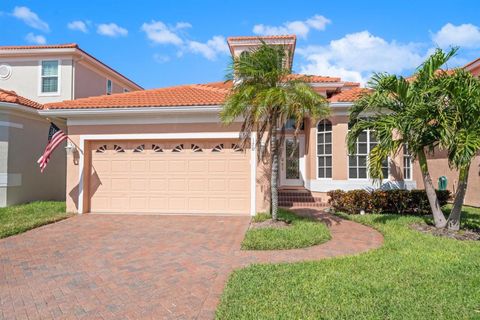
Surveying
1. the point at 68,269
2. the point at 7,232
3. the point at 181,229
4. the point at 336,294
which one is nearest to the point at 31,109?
the point at 7,232

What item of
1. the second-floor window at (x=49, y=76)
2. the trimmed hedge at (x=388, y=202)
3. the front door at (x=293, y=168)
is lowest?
the trimmed hedge at (x=388, y=202)

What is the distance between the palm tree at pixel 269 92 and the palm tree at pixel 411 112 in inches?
60.6

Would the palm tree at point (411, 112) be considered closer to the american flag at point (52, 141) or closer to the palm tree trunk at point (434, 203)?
the palm tree trunk at point (434, 203)

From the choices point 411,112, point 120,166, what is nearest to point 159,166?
point 120,166

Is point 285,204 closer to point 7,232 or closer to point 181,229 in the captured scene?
point 181,229

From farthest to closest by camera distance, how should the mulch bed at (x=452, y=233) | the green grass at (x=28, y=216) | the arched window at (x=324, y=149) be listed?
the arched window at (x=324, y=149)
the green grass at (x=28, y=216)
the mulch bed at (x=452, y=233)

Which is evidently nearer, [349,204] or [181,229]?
[181,229]

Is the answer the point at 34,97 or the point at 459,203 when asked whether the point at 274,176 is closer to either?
the point at 459,203

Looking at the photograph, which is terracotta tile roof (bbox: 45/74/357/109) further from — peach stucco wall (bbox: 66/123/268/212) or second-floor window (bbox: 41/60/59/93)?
second-floor window (bbox: 41/60/59/93)

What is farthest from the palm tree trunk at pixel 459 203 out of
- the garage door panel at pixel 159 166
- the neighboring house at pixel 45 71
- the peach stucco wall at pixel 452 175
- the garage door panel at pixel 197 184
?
the neighboring house at pixel 45 71

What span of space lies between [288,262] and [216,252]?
61.5 inches

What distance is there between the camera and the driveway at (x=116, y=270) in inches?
166

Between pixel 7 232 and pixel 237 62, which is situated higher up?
pixel 237 62

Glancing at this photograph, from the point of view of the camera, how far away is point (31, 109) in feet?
42.4
